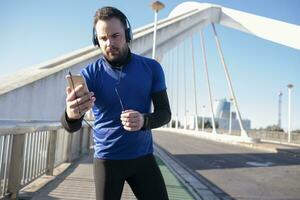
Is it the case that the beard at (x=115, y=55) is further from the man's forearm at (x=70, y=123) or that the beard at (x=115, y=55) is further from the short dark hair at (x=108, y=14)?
the man's forearm at (x=70, y=123)

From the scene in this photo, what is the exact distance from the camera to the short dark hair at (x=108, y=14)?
2584mm

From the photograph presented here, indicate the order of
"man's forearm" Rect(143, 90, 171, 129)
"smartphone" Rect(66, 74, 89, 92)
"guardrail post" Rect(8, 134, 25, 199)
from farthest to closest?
1. "guardrail post" Rect(8, 134, 25, 199)
2. "man's forearm" Rect(143, 90, 171, 129)
3. "smartphone" Rect(66, 74, 89, 92)

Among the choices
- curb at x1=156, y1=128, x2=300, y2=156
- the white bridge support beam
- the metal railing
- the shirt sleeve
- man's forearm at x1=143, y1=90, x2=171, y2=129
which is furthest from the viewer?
curb at x1=156, y1=128, x2=300, y2=156

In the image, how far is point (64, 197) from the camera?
645cm

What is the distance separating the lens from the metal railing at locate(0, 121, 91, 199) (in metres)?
5.49

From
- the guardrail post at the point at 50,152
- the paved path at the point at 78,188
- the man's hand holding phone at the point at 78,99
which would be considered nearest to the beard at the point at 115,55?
the man's hand holding phone at the point at 78,99

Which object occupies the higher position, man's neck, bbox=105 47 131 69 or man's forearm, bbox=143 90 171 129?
man's neck, bbox=105 47 131 69

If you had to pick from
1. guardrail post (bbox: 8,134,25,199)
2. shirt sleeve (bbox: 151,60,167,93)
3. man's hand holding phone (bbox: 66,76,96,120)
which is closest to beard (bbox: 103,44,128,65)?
shirt sleeve (bbox: 151,60,167,93)

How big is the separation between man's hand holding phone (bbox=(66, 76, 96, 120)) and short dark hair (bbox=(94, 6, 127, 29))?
0.51 meters

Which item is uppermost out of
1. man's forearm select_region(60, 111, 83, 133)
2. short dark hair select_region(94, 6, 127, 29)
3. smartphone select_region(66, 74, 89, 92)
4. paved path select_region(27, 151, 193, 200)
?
short dark hair select_region(94, 6, 127, 29)

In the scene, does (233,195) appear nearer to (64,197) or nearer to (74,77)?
(64,197)

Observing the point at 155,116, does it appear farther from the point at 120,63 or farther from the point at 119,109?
the point at 120,63

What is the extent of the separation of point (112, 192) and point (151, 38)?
24550 mm

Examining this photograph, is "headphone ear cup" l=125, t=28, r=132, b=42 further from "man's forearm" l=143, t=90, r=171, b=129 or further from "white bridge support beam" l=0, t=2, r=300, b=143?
"white bridge support beam" l=0, t=2, r=300, b=143
